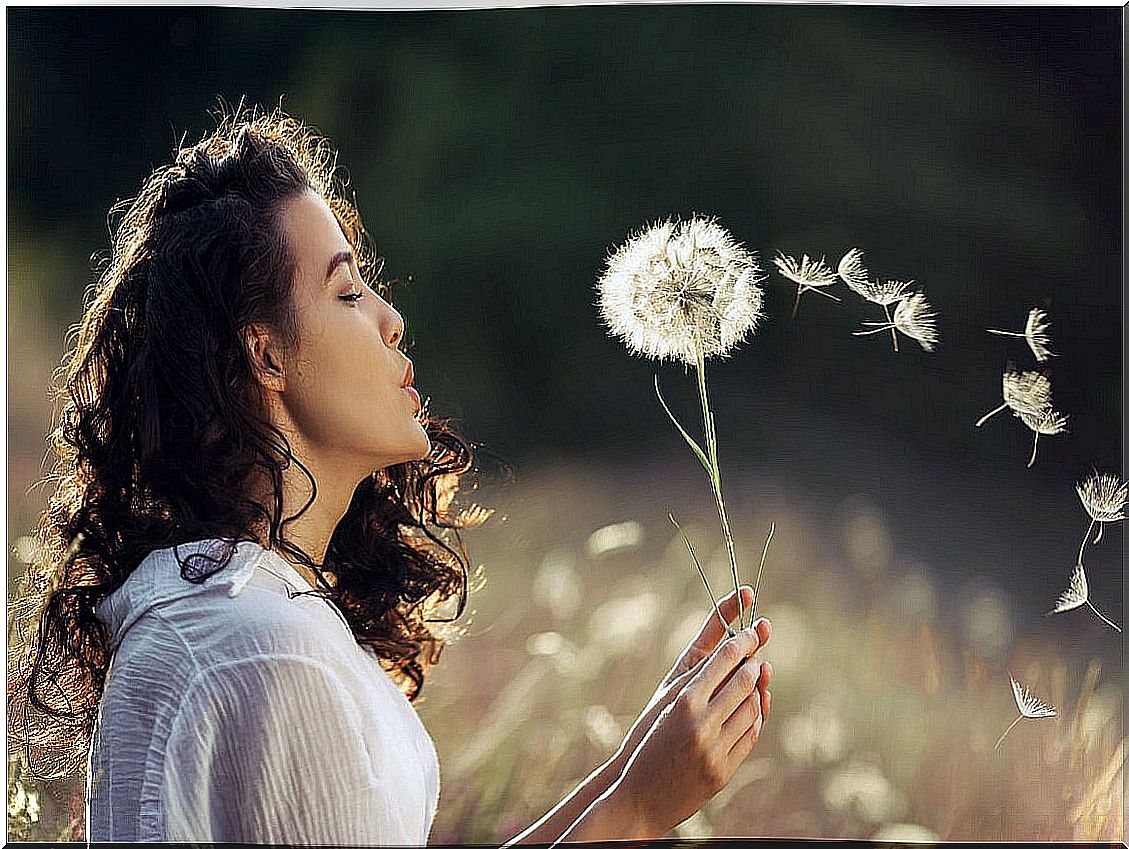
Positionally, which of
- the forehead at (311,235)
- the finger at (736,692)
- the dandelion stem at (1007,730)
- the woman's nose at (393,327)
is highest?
the forehead at (311,235)

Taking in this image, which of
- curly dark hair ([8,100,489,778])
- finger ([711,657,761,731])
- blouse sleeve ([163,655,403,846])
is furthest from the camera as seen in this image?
finger ([711,657,761,731])

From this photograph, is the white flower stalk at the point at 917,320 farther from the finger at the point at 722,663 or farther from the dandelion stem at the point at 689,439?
the finger at the point at 722,663

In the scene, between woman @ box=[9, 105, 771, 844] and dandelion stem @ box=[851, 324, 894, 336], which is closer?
woman @ box=[9, 105, 771, 844]

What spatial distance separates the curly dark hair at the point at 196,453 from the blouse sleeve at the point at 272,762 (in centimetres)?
14

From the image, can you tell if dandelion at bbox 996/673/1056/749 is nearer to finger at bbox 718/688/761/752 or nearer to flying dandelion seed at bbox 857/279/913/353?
finger at bbox 718/688/761/752

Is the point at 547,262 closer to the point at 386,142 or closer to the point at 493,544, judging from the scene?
the point at 386,142

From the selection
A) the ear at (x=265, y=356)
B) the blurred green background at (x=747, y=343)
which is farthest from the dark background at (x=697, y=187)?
the ear at (x=265, y=356)

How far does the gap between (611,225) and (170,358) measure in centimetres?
56

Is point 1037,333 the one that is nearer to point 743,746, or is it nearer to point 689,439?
point 689,439

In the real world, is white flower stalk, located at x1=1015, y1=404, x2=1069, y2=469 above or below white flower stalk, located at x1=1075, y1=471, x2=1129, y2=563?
above

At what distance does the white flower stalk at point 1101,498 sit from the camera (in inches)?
61.4

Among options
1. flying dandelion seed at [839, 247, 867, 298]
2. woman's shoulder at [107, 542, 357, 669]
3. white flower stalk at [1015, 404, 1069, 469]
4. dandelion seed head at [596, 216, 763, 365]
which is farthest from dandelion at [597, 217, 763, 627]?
woman's shoulder at [107, 542, 357, 669]

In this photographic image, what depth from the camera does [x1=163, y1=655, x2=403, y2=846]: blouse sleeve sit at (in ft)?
3.65

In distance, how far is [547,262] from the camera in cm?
157
